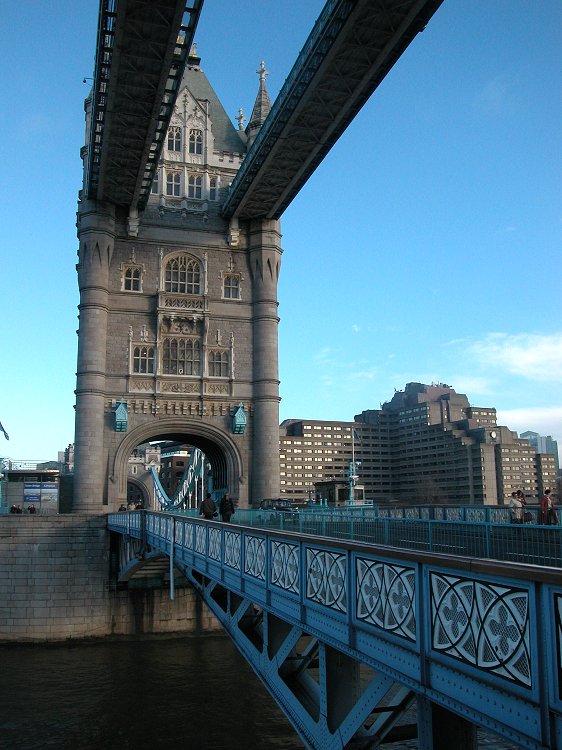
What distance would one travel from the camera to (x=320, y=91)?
105 feet

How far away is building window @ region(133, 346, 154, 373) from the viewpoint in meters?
41.8

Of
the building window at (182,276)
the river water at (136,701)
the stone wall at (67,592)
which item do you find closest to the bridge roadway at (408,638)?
the river water at (136,701)

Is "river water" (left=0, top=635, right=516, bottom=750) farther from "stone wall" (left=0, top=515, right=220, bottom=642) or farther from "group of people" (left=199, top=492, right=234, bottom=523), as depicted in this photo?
"group of people" (left=199, top=492, right=234, bottom=523)

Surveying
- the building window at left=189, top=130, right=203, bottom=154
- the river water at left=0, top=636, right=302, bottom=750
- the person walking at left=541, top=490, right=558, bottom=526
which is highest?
the building window at left=189, top=130, right=203, bottom=154

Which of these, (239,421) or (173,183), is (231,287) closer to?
(173,183)

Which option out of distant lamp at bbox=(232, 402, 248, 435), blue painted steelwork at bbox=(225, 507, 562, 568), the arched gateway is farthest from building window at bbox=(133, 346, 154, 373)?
blue painted steelwork at bbox=(225, 507, 562, 568)

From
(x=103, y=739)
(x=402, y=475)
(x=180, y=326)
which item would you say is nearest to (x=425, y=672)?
(x=103, y=739)

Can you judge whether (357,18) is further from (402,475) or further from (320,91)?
(402,475)

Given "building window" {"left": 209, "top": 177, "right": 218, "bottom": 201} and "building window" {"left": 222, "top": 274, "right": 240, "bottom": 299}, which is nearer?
"building window" {"left": 222, "top": 274, "right": 240, "bottom": 299}

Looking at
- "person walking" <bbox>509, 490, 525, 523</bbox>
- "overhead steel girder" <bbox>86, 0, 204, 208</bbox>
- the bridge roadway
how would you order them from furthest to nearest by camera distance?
"overhead steel girder" <bbox>86, 0, 204, 208</bbox>
"person walking" <bbox>509, 490, 525, 523</bbox>
the bridge roadway

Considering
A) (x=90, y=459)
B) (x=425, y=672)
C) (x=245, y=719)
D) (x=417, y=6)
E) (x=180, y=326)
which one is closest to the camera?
(x=425, y=672)

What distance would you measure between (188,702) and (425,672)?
21.6 metres

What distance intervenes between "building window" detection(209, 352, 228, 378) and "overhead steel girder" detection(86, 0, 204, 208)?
10049 millimetres

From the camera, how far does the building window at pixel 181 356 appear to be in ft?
139
